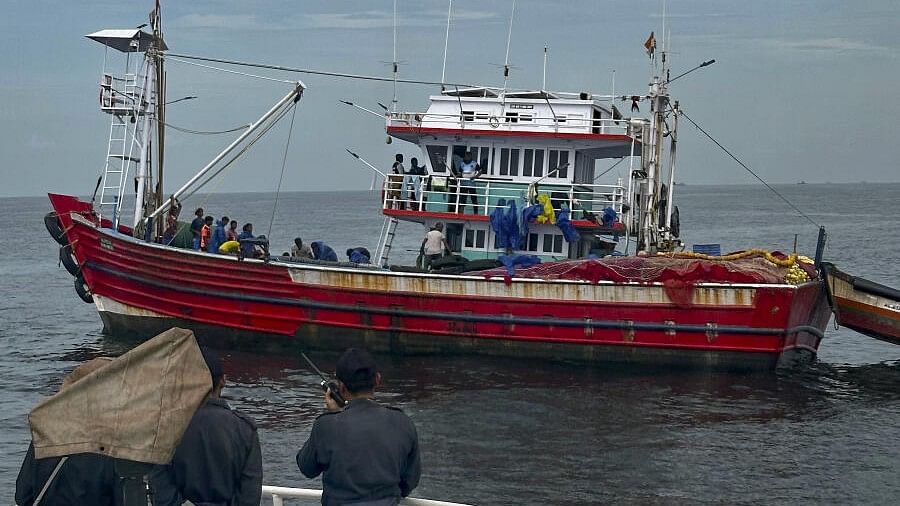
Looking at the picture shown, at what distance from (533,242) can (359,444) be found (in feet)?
58.0

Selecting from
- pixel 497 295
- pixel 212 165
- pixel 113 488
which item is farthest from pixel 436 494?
pixel 212 165

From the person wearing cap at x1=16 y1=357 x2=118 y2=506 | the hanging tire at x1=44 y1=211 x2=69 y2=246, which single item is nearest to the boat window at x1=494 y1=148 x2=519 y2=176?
the hanging tire at x1=44 y1=211 x2=69 y2=246

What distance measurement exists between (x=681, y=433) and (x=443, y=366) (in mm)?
5565

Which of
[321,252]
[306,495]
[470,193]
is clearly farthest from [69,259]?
[306,495]

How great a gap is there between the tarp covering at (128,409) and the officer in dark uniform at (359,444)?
2.79ft

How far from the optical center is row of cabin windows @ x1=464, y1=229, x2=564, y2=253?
23031mm

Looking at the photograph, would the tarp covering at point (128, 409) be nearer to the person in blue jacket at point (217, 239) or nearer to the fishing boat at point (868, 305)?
the person in blue jacket at point (217, 239)

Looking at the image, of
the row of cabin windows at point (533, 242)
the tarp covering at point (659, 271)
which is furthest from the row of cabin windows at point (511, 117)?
the tarp covering at point (659, 271)

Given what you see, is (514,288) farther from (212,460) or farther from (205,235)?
(212,460)

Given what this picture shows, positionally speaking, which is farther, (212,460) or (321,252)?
(321,252)

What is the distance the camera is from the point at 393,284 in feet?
69.2

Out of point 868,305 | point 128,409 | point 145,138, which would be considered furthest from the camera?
point 145,138

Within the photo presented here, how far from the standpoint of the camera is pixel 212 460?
5.67 meters

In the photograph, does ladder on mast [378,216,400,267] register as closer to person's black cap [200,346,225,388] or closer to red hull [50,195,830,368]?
red hull [50,195,830,368]
